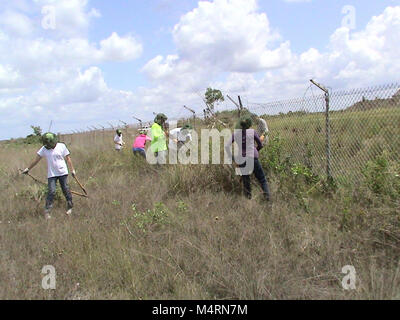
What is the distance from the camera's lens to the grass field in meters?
2.65

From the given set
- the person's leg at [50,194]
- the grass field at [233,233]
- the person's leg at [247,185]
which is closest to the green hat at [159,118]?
the grass field at [233,233]

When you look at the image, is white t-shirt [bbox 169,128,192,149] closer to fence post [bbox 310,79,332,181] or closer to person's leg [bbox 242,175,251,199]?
person's leg [bbox 242,175,251,199]

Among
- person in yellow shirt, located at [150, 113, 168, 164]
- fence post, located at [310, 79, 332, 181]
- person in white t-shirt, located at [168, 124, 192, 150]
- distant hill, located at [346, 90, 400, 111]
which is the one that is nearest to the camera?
distant hill, located at [346, 90, 400, 111]

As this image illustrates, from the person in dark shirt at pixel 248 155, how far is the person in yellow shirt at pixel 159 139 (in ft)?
7.37

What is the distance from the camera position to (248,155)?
4.59m

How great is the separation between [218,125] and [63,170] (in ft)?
11.0

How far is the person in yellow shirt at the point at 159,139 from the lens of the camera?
6.39 m

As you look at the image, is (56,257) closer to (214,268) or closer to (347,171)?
(214,268)

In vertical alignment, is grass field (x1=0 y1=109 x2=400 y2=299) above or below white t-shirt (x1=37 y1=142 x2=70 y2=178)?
below

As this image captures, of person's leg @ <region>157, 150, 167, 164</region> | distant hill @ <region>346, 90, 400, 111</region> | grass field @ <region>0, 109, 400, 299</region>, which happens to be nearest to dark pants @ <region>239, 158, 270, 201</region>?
grass field @ <region>0, 109, 400, 299</region>

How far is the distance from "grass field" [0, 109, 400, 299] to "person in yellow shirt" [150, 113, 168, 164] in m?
0.82

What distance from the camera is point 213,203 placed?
460cm

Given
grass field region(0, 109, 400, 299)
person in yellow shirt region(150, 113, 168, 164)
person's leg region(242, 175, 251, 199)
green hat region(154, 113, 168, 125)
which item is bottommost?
grass field region(0, 109, 400, 299)

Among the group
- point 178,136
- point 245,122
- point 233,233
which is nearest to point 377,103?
point 245,122
